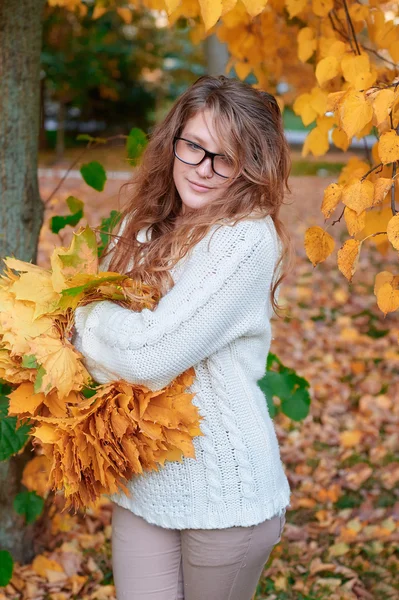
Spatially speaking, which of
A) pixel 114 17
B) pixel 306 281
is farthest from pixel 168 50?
pixel 306 281

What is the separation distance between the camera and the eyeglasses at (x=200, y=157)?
67.1 inches

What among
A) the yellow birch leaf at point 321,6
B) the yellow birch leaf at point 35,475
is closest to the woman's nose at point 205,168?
the yellow birch leaf at point 321,6

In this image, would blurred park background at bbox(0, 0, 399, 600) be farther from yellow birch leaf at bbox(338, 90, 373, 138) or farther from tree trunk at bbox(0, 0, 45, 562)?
yellow birch leaf at bbox(338, 90, 373, 138)

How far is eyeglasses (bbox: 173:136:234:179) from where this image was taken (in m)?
1.70

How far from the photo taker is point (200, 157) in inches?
67.9

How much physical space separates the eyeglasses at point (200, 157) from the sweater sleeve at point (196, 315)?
0.59 ft

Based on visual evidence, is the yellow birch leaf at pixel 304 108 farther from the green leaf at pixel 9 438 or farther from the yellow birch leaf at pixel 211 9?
the green leaf at pixel 9 438

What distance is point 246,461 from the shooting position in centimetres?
170

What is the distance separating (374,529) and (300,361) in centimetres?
207

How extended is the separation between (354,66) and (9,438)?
1517mm

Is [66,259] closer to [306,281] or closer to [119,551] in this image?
[119,551]

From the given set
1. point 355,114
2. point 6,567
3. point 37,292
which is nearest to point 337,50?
point 355,114

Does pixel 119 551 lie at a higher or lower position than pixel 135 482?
lower

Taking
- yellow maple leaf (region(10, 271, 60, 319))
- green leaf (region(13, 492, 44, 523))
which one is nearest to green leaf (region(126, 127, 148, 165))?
yellow maple leaf (region(10, 271, 60, 319))
